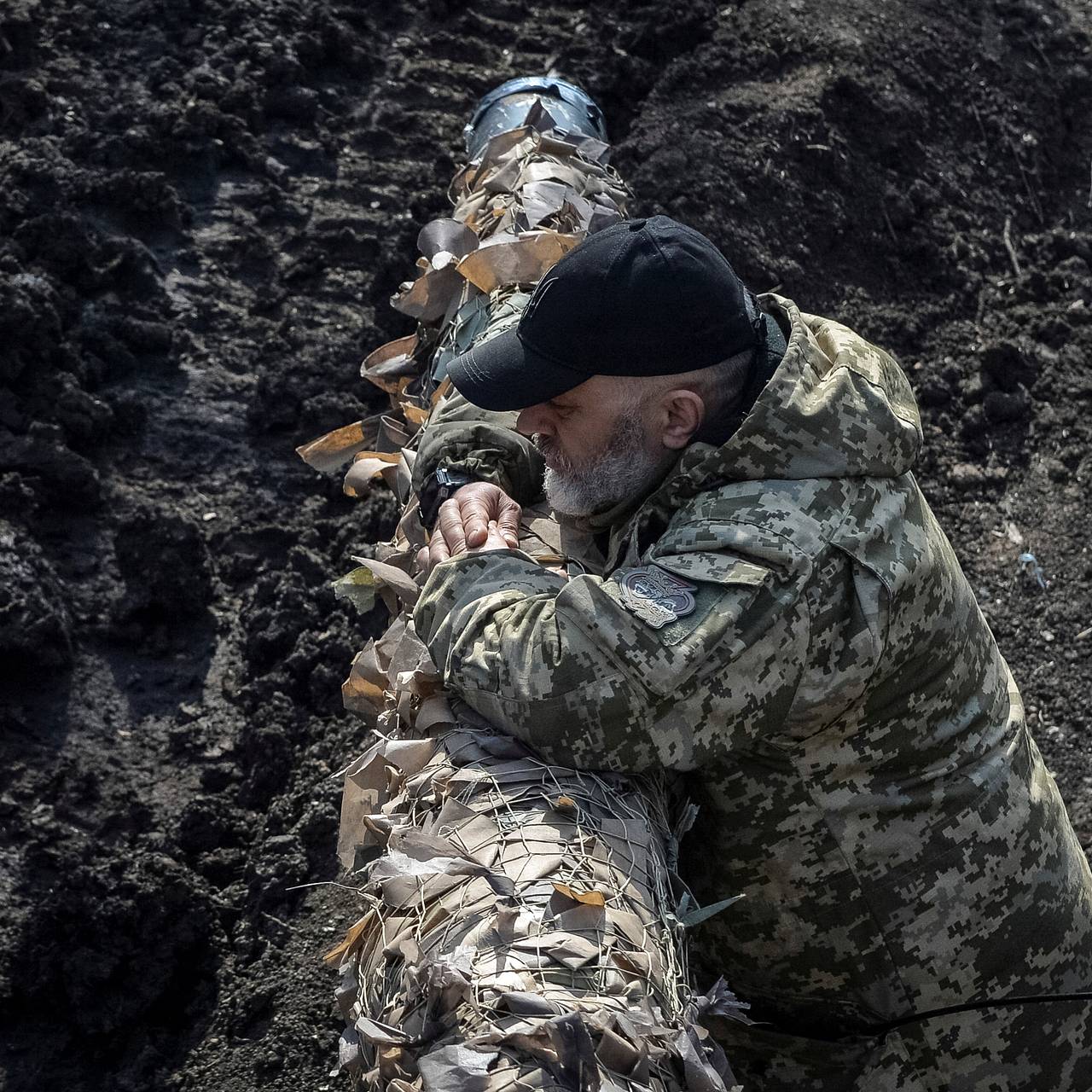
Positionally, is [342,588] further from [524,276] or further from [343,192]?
[343,192]

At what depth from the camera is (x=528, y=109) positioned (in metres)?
4.36

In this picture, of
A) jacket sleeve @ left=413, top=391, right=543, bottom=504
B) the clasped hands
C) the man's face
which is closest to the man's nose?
the man's face

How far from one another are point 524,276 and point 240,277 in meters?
2.50

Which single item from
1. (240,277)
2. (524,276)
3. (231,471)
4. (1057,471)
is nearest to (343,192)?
(240,277)

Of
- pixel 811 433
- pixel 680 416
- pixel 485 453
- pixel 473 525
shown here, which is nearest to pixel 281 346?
pixel 485 453

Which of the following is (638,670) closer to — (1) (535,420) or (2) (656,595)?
(2) (656,595)

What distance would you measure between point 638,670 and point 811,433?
0.49 m

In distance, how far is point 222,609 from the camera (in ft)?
14.9

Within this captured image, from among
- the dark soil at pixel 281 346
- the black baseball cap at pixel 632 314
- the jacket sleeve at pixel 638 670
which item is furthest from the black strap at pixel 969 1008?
the dark soil at pixel 281 346

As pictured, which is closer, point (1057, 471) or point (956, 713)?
point (956, 713)

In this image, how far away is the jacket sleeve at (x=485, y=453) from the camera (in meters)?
2.98

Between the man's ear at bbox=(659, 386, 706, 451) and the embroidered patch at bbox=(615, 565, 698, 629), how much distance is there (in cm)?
31

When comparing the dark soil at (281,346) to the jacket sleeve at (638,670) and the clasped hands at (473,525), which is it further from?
the jacket sleeve at (638,670)

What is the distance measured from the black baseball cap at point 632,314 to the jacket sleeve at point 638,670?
0.38m
